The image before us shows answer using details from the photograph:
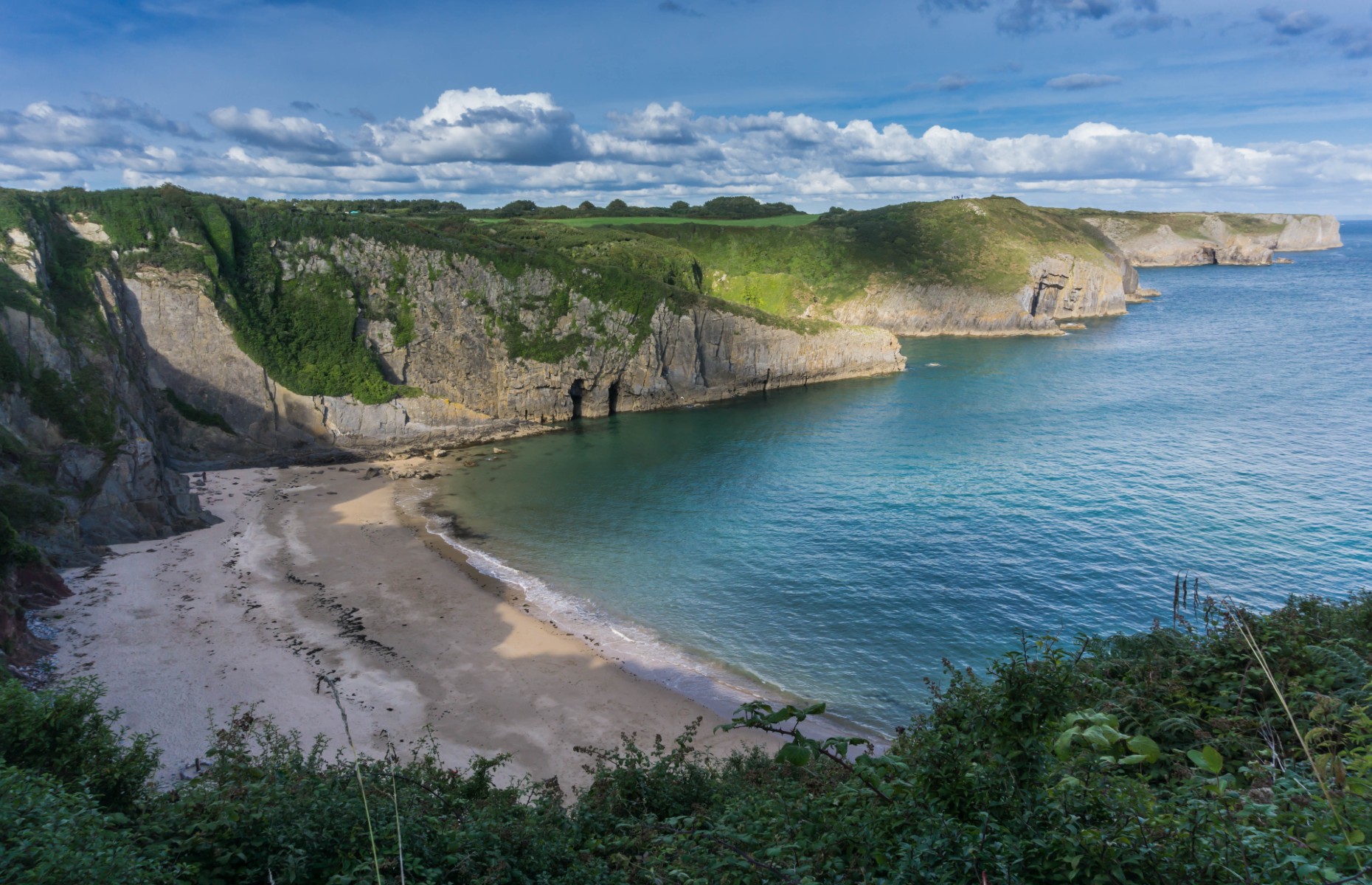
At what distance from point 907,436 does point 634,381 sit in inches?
1000

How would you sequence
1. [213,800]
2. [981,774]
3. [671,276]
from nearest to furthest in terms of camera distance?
[981,774] → [213,800] → [671,276]

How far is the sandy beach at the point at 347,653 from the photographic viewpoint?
2066 centimetres

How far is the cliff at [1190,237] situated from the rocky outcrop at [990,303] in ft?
281

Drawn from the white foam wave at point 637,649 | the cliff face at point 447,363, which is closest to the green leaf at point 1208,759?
the white foam wave at point 637,649

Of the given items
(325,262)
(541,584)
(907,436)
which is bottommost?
(541,584)

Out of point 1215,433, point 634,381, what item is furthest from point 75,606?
point 1215,433

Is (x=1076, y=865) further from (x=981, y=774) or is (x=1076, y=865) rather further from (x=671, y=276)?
(x=671, y=276)

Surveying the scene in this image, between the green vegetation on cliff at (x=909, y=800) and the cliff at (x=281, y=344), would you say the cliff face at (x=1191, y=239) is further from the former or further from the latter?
the green vegetation on cliff at (x=909, y=800)

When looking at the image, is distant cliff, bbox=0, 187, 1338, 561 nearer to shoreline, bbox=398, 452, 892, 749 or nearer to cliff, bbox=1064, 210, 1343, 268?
shoreline, bbox=398, 452, 892, 749

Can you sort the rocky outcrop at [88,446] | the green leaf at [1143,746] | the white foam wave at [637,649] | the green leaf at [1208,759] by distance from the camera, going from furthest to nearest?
the rocky outcrop at [88,446] → the white foam wave at [637,649] → the green leaf at [1143,746] → the green leaf at [1208,759]

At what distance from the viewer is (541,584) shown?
3169cm

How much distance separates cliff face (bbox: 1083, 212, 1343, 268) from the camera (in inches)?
7028

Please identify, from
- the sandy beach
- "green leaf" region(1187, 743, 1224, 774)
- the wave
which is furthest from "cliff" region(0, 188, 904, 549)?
"green leaf" region(1187, 743, 1224, 774)

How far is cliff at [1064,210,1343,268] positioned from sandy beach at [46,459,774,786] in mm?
197479
